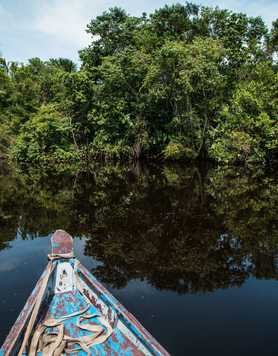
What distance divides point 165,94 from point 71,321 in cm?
2373

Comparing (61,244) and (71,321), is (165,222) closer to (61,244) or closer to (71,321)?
(61,244)

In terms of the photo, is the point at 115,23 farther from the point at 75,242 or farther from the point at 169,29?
the point at 75,242

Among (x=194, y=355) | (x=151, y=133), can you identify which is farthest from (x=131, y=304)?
(x=151, y=133)

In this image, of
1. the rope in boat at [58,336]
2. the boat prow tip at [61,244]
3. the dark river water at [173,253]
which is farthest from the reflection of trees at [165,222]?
the rope in boat at [58,336]

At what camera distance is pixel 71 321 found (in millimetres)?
4656

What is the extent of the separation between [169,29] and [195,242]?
84.8ft

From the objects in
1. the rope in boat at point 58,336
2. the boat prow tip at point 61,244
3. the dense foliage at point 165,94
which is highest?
the dense foliage at point 165,94

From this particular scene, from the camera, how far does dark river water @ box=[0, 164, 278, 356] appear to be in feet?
17.7

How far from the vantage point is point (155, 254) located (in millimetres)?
8398

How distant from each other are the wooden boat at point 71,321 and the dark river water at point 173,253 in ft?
3.38

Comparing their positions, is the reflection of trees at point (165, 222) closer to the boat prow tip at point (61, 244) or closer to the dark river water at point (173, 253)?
the dark river water at point (173, 253)

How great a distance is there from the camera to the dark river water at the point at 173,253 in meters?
5.38

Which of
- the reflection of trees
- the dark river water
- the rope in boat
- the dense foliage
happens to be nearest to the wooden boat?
the rope in boat

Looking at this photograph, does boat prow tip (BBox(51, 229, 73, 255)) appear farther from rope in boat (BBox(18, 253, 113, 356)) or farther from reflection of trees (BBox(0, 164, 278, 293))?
reflection of trees (BBox(0, 164, 278, 293))
